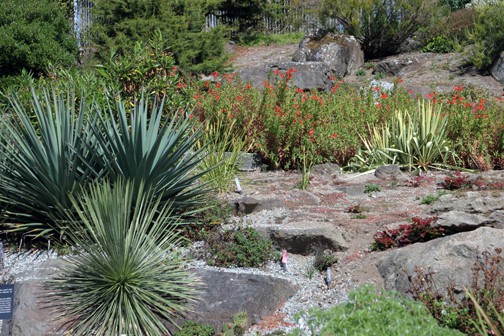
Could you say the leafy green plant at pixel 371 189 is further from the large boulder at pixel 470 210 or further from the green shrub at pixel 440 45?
the green shrub at pixel 440 45

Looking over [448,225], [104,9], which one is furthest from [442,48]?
[448,225]

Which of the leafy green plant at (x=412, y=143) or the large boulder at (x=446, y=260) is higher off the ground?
the large boulder at (x=446, y=260)

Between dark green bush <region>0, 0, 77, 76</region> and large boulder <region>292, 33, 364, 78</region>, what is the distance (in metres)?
7.95

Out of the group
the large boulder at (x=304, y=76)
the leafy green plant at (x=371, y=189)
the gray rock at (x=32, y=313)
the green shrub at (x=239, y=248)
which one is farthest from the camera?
the large boulder at (x=304, y=76)

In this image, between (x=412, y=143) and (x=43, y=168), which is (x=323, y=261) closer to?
(x=43, y=168)

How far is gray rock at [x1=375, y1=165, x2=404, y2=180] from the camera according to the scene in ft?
30.6

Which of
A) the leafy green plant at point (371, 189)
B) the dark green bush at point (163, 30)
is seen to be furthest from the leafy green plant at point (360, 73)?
the leafy green plant at point (371, 189)

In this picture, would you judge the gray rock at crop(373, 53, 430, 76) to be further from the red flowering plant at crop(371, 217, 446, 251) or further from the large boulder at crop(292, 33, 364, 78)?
the red flowering plant at crop(371, 217, 446, 251)

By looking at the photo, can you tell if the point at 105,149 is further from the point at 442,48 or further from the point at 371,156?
the point at 442,48

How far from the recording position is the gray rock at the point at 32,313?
5160 millimetres

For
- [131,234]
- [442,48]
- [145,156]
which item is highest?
[145,156]

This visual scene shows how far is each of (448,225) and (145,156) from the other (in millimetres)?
2728

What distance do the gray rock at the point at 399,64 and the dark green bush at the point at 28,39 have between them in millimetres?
9762

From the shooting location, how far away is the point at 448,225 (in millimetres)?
5777
